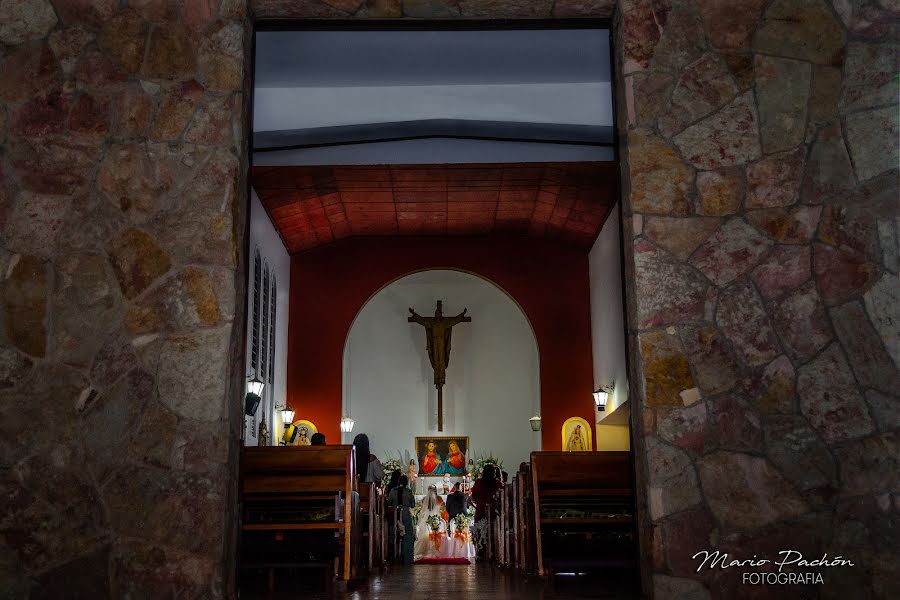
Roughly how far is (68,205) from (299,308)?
10.2m

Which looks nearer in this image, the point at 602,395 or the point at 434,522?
the point at 602,395

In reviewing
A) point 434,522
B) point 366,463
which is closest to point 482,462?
point 434,522

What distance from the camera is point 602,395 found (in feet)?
44.9

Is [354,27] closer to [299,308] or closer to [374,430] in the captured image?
[299,308]

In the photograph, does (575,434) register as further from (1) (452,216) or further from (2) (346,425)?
(1) (452,216)

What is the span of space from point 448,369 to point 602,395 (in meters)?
5.42

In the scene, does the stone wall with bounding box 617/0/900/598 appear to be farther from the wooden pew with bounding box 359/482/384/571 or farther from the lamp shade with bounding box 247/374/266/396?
the lamp shade with bounding box 247/374/266/396

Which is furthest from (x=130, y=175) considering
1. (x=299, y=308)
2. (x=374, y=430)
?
(x=374, y=430)

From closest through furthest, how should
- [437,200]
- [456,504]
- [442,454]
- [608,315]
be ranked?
[437,200] < [608,315] < [456,504] < [442,454]

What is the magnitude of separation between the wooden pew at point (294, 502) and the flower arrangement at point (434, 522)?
7.77 metres

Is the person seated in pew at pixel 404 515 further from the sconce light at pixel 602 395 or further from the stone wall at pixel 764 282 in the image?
the stone wall at pixel 764 282

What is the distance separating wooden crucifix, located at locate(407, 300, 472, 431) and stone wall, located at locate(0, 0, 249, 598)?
12.2 metres

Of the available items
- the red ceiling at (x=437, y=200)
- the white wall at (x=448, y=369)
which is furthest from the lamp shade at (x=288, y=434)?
the white wall at (x=448, y=369)

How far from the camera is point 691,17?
16.7 ft
